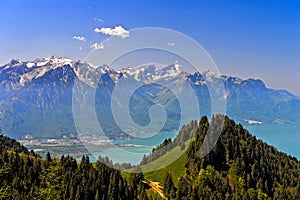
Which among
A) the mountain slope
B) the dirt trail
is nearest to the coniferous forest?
the mountain slope

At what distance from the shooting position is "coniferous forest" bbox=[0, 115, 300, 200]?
66500mm

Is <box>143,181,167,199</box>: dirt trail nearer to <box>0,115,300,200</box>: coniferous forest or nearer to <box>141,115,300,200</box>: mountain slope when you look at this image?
<box>0,115,300,200</box>: coniferous forest

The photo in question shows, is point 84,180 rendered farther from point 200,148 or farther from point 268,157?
point 268,157

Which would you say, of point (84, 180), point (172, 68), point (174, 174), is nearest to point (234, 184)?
point (174, 174)

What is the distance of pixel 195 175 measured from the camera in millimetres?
83625

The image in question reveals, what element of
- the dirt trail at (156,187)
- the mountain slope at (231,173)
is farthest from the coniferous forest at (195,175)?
the dirt trail at (156,187)

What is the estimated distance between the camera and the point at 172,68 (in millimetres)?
20969

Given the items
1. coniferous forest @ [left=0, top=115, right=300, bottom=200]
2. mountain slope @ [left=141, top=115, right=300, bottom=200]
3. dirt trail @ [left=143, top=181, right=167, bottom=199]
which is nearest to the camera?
coniferous forest @ [left=0, top=115, right=300, bottom=200]

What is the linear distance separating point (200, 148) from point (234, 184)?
11139 millimetres

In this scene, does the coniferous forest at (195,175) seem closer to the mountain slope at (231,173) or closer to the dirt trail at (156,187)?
the mountain slope at (231,173)

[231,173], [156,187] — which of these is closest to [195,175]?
[231,173]

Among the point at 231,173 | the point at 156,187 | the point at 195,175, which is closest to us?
the point at 156,187

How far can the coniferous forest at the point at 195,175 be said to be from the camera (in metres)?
66.5

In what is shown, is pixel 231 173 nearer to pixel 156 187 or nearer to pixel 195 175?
pixel 195 175
